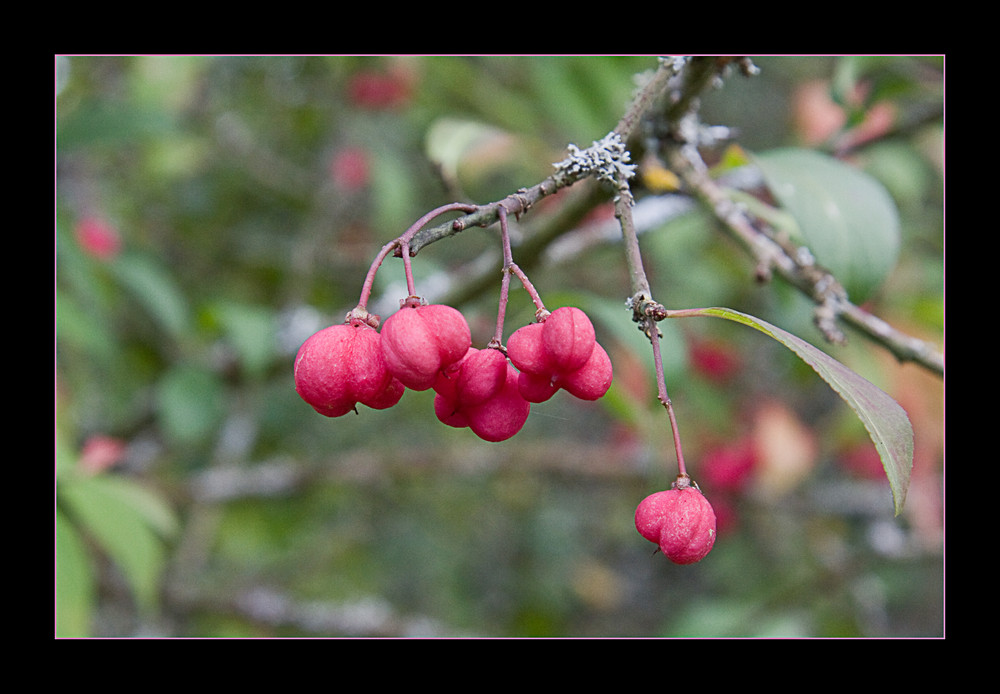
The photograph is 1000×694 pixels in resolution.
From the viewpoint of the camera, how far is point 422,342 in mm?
511

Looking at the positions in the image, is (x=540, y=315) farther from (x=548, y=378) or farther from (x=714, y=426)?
(x=714, y=426)

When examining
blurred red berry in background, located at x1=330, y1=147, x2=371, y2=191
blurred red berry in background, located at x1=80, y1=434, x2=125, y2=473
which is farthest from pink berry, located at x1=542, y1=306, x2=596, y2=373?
blurred red berry in background, located at x1=330, y1=147, x2=371, y2=191

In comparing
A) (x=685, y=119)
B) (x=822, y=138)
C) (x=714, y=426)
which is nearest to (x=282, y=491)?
(x=714, y=426)

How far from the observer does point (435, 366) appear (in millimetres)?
514

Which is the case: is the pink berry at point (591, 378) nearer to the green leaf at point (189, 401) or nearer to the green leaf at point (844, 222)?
the green leaf at point (844, 222)

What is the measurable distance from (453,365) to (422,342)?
1.9 inches

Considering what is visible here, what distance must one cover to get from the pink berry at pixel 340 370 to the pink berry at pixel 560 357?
0.33 ft

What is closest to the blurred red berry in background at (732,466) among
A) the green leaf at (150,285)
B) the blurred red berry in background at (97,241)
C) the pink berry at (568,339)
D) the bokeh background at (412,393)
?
the bokeh background at (412,393)

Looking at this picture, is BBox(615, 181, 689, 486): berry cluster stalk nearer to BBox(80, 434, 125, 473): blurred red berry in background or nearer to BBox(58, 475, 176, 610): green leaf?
BBox(58, 475, 176, 610): green leaf

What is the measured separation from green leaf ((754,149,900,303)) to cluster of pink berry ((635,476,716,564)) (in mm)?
420

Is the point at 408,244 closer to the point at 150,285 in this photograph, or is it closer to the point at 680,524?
the point at 680,524

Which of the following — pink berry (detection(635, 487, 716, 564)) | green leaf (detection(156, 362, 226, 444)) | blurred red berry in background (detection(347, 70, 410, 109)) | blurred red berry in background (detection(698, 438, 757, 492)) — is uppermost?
blurred red berry in background (detection(347, 70, 410, 109))

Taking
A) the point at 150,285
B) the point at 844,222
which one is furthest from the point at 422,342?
the point at 150,285

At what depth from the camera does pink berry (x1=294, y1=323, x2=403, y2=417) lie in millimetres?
539
